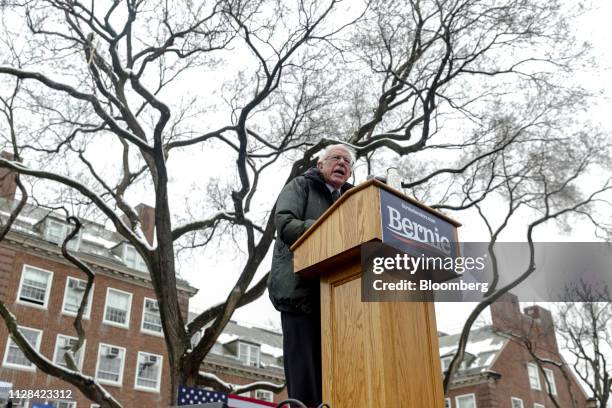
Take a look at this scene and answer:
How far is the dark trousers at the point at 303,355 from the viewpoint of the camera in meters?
2.59

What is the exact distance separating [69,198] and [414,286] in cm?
1172

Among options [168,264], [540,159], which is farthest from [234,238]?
[540,159]

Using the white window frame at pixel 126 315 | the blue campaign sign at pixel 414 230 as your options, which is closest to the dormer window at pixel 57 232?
the white window frame at pixel 126 315

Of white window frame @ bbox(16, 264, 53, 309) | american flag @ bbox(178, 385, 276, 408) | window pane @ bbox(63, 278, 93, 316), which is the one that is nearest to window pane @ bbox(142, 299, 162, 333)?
window pane @ bbox(63, 278, 93, 316)

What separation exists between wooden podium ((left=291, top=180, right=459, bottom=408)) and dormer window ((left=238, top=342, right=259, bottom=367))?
32648 millimetres

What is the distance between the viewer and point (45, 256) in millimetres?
26000

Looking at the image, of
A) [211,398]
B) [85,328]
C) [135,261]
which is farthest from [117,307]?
[211,398]

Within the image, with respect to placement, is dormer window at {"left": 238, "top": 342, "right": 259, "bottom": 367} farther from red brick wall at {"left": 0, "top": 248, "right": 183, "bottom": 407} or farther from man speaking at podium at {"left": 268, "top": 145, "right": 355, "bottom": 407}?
man speaking at podium at {"left": 268, "top": 145, "right": 355, "bottom": 407}

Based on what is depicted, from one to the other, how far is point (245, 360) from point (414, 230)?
33148 mm

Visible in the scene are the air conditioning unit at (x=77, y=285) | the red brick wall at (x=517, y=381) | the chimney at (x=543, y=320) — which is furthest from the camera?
the red brick wall at (x=517, y=381)

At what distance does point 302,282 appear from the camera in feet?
9.00

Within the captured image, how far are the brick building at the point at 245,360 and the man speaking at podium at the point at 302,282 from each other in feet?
94.0

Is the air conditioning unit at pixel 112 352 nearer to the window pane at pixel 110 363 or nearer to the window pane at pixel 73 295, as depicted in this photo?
the window pane at pixel 110 363

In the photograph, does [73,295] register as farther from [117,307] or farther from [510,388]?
[510,388]
